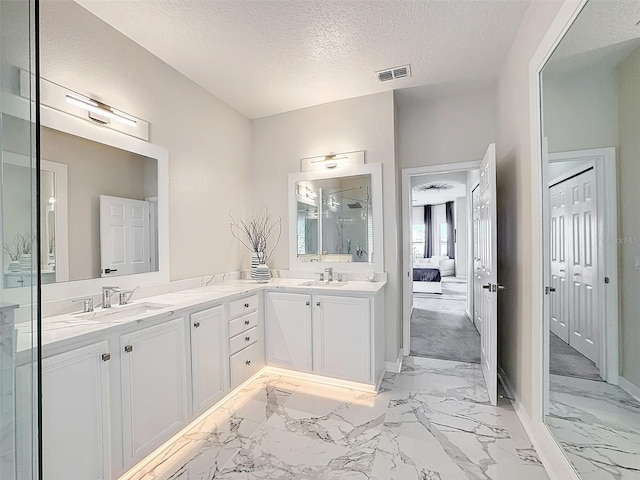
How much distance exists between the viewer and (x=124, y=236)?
2115 mm

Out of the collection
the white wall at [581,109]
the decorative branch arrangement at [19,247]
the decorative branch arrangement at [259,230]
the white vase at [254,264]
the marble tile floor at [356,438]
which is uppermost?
the white wall at [581,109]

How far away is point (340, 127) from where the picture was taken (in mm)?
3137

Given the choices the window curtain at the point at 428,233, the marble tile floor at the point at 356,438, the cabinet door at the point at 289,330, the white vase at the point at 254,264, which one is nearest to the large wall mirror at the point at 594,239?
the marble tile floor at the point at 356,438

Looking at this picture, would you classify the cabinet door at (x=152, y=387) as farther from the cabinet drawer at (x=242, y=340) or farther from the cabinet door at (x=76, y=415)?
the cabinet drawer at (x=242, y=340)

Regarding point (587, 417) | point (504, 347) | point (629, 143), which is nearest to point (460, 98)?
point (629, 143)

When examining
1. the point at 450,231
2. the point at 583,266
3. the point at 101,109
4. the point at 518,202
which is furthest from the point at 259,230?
the point at 450,231

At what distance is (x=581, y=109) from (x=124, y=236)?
2.99m

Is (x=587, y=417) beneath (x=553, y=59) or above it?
beneath

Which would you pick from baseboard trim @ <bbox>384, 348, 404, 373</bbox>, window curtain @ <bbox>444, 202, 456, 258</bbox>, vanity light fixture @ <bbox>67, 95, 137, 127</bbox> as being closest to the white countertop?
baseboard trim @ <bbox>384, 348, 404, 373</bbox>

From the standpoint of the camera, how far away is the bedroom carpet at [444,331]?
338 centimetres

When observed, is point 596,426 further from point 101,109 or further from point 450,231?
point 450,231

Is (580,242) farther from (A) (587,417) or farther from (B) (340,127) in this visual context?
(B) (340,127)

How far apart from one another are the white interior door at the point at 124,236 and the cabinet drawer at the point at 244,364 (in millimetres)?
1063

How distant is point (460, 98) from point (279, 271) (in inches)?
112
